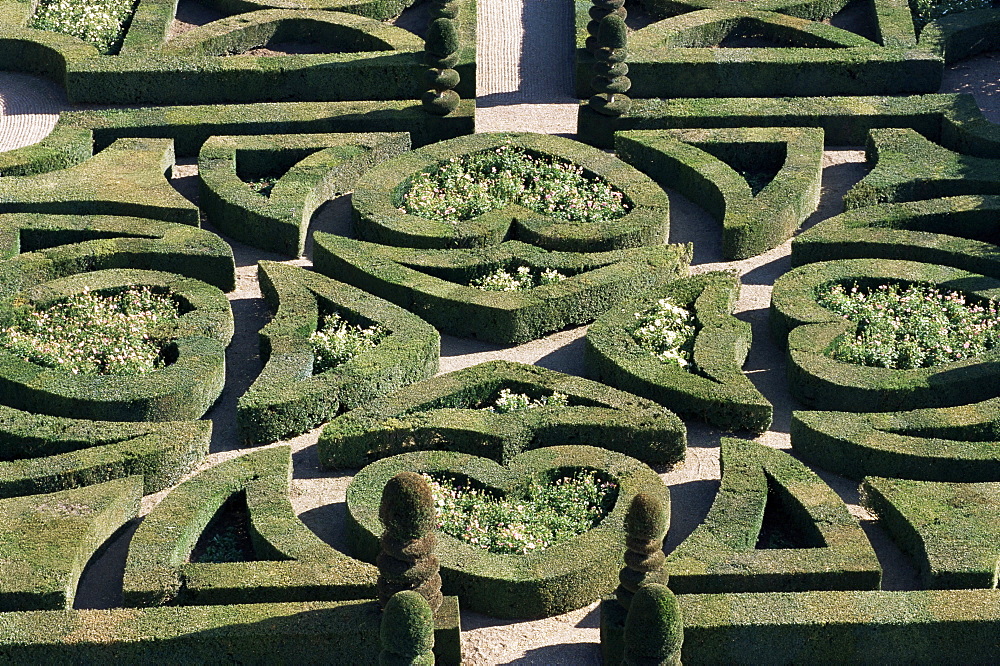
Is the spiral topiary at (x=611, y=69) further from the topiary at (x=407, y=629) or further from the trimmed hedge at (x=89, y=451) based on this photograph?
the topiary at (x=407, y=629)

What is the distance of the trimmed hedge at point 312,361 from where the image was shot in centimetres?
2509

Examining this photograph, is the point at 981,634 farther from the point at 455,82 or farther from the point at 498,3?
the point at 498,3

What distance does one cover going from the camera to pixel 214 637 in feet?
68.0

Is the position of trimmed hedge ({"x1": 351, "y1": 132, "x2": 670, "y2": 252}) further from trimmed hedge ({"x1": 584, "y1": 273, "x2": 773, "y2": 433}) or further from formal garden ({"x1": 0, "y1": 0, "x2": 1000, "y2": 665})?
trimmed hedge ({"x1": 584, "y1": 273, "x2": 773, "y2": 433})

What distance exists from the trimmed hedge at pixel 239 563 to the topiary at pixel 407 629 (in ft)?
6.45

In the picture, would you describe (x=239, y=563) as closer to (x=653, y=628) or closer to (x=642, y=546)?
(x=642, y=546)

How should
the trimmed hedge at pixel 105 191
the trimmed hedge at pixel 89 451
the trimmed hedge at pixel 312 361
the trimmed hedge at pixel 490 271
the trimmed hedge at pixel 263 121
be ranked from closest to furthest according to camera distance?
the trimmed hedge at pixel 89 451, the trimmed hedge at pixel 312 361, the trimmed hedge at pixel 490 271, the trimmed hedge at pixel 105 191, the trimmed hedge at pixel 263 121

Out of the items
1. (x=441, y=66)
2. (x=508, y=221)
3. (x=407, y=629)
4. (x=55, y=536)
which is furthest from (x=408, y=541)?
(x=441, y=66)

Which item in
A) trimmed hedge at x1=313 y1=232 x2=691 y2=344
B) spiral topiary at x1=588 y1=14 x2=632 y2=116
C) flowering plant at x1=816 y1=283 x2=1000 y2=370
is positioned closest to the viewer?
flowering plant at x1=816 y1=283 x2=1000 y2=370

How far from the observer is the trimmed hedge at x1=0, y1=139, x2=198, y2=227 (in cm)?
3047

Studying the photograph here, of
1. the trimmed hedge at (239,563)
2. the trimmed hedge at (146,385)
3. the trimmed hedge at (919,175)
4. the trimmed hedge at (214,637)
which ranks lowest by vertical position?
the trimmed hedge at (214,637)

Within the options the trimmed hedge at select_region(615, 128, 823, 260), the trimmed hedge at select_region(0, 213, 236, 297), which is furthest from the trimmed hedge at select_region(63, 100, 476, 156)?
the trimmed hedge at select_region(0, 213, 236, 297)

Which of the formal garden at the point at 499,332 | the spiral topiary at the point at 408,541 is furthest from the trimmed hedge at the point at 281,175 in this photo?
the spiral topiary at the point at 408,541

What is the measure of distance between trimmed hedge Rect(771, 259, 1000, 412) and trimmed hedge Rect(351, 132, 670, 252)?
11.1 ft
